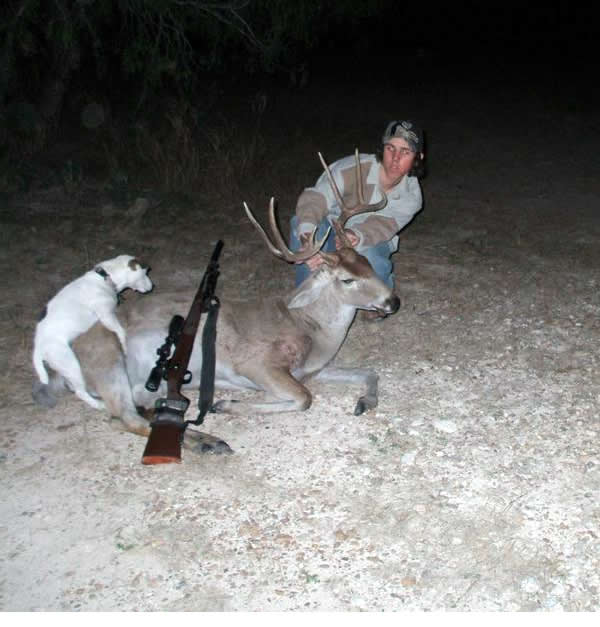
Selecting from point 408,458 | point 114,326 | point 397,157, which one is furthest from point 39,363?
point 397,157

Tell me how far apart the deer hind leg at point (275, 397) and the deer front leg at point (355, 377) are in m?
0.38

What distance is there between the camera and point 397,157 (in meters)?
5.55

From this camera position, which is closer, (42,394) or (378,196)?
(42,394)

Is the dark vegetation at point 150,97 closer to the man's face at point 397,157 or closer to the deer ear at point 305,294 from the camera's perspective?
the man's face at point 397,157

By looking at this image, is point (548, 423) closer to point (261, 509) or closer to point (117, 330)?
point (261, 509)

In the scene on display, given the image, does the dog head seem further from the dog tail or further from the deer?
the dog tail

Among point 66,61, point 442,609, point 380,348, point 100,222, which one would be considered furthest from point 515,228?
point 66,61

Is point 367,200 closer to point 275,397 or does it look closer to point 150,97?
point 275,397

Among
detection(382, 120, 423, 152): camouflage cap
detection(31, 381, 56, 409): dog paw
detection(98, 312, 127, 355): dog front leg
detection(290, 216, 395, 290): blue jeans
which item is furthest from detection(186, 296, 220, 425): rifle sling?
detection(382, 120, 423, 152): camouflage cap

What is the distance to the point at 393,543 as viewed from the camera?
3.64 m

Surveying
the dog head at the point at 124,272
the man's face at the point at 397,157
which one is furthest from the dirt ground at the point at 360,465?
the man's face at the point at 397,157

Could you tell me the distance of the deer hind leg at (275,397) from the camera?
4805mm

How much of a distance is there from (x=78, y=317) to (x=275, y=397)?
4.56 ft

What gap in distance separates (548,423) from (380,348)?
1.53 metres
